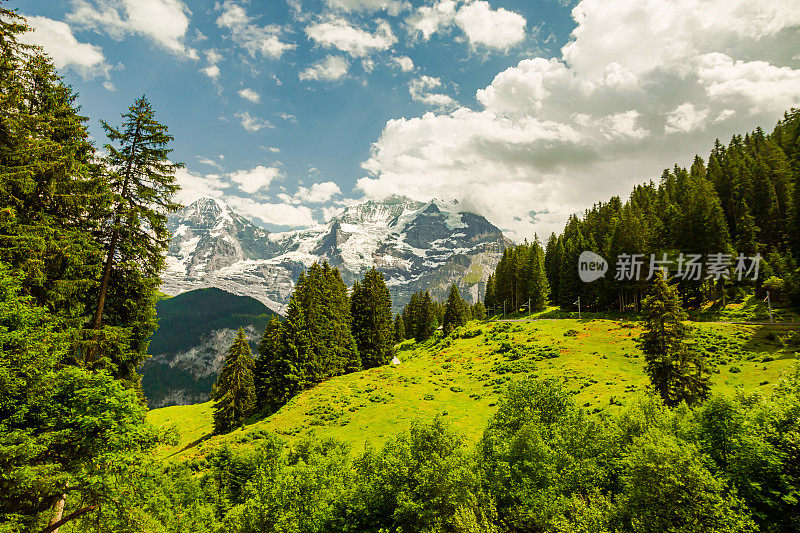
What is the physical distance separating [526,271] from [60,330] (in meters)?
101

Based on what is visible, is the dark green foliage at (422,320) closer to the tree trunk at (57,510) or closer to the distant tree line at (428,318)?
the distant tree line at (428,318)

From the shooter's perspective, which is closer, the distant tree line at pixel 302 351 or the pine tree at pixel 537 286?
the distant tree line at pixel 302 351

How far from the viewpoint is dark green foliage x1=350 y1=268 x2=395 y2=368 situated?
224 ft

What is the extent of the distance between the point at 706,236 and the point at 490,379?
171 ft

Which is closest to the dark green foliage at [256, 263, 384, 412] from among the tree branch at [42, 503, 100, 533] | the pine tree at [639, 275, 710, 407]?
the tree branch at [42, 503, 100, 533]

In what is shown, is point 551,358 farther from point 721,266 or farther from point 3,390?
point 3,390

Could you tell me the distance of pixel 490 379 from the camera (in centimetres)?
5194

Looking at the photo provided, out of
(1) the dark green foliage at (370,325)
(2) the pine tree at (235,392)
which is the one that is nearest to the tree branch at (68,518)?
(2) the pine tree at (235,392)

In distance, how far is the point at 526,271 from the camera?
103 m

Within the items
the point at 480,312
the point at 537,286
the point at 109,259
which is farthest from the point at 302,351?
the point at 480,312

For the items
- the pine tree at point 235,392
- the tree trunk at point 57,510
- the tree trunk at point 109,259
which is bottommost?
the pine tree at point 235,392

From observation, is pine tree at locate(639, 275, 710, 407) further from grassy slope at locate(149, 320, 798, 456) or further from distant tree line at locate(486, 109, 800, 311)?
distant tree line at locate(486, 109, 800, 311)

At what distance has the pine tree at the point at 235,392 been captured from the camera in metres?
51.7

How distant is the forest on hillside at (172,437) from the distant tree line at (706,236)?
154 feet
